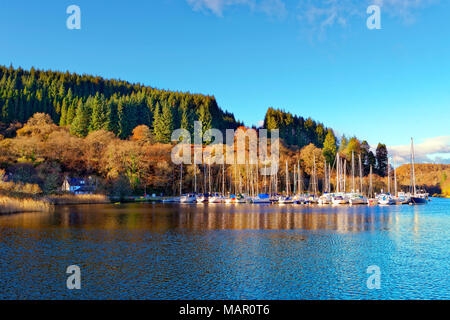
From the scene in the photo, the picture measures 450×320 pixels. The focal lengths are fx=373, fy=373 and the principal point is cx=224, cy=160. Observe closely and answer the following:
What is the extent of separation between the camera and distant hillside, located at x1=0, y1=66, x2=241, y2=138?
13638 cm

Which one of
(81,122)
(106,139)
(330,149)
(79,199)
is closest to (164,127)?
(81,122)

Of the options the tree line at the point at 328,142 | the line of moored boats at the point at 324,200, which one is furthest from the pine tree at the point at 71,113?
the tree line at the point at 328,142

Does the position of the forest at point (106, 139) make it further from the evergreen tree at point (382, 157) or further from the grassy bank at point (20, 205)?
the grassy bank at point (20, 205)

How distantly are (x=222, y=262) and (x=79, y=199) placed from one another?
232 ft

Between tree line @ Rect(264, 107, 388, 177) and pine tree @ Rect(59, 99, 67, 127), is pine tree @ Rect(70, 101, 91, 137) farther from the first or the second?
tree line @ Rect(264, 107, 388, 177)

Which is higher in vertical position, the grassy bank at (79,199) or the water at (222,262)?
the grassy bank at (79,199)

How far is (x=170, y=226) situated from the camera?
41688 mm

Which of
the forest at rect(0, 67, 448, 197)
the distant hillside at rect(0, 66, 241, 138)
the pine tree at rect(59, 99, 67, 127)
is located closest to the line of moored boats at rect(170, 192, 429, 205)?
the forest at rect(0, 67, 448, 197)

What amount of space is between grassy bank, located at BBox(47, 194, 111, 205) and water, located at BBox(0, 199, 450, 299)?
147 feet

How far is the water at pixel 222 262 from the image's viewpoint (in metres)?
17.2

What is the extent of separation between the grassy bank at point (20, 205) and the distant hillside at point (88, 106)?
72236 mm

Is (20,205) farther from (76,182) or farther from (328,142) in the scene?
(328,142)

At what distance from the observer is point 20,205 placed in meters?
56.4
